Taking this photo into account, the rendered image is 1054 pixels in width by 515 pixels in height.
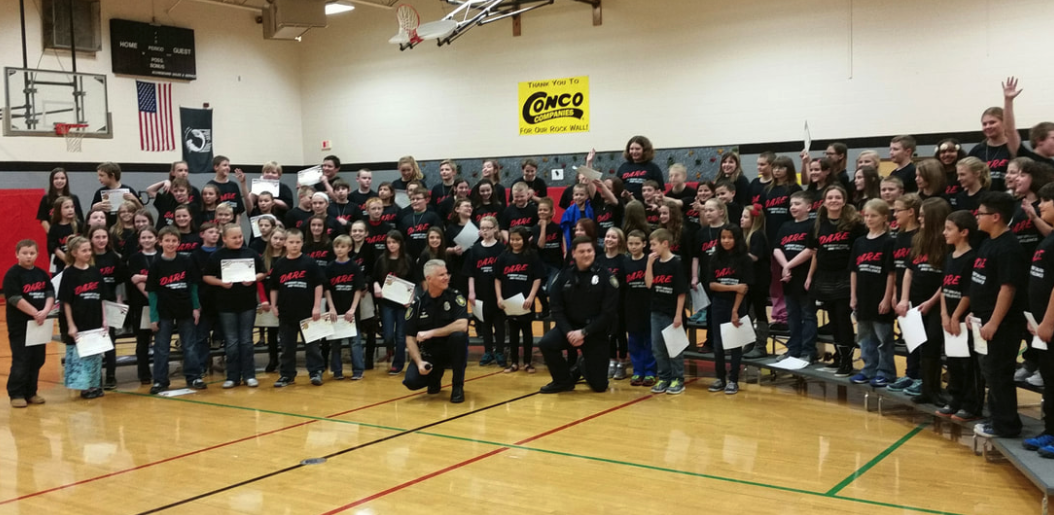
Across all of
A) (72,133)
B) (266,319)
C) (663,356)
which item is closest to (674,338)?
(663,356)

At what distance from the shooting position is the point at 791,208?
736cm

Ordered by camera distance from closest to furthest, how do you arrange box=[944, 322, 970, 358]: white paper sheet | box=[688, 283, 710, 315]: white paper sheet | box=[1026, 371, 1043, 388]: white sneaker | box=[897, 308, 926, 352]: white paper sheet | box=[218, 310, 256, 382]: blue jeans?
box=[944, 322, 970, 358]: white paper sheet → box=[1026, 371, 1043, 388]: white sneaker → box=[897, 308, 926, 352]: white paper sheet → box=[688, 283, 710, 315]: white paper sheet → box=[218, 310, 256, 382]: blue jeans

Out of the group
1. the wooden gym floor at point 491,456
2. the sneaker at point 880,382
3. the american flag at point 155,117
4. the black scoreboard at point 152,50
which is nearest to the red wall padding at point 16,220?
the american flag at point 155,117

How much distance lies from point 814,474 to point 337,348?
494cm

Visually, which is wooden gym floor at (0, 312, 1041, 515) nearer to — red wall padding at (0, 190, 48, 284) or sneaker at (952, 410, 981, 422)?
sneaker at (952, 410, 981, 422)

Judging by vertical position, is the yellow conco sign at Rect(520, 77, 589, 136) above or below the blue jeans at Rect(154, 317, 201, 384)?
above

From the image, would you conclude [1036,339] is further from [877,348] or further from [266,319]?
[266,319]

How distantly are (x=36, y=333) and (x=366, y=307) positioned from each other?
2931 millimetres

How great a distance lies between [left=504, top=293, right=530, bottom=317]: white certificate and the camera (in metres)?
8.27

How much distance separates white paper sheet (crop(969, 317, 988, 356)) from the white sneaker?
69 centimetres

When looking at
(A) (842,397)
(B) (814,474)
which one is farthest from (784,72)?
(B) (814,474)

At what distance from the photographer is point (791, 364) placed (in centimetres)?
722

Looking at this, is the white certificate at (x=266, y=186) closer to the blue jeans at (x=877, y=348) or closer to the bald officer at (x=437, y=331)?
the bald officer at (x=437, y=331)

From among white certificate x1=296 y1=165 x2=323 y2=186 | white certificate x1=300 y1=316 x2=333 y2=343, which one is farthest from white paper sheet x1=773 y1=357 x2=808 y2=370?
white certificate x1=296 y1=165 x2=323 y2=186
